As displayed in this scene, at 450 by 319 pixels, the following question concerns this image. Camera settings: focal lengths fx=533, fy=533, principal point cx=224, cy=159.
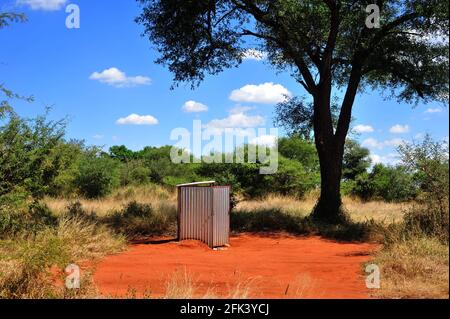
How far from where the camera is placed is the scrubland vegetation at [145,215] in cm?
869

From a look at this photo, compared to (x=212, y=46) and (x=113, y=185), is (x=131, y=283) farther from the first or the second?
(x=113, y=185)

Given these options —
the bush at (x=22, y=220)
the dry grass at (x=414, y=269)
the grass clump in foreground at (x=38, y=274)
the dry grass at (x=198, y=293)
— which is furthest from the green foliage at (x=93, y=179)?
the dry grass at (x=198, y=293)

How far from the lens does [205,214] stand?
48.1 feet

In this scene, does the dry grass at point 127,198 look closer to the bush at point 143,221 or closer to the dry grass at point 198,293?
the bush at point 143,221

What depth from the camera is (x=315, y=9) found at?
17.9 metres

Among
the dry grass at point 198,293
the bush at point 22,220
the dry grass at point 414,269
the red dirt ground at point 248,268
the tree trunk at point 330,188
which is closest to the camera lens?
the dry grass at point 198,293

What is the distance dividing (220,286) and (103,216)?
11.2 metres

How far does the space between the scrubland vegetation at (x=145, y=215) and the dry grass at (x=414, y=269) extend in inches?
0.7

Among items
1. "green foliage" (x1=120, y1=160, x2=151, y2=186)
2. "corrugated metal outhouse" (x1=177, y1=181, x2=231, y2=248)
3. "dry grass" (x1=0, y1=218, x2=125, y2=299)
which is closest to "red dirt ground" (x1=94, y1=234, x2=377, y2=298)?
"corrugated metal outhouse" (x1=177, y1=181, x2=231, y2=248)

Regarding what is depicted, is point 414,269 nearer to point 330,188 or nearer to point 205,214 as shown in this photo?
point 205,214

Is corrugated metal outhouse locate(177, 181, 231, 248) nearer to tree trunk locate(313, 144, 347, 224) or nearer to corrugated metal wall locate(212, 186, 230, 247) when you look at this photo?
corrugated metal wall locate(212, 186, 230, 247)

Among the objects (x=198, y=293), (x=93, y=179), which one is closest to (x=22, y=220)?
(x=198, y=293)

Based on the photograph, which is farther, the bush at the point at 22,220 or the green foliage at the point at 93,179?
the green foliage at the point at 93,179

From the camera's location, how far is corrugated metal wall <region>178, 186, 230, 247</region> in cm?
1446
